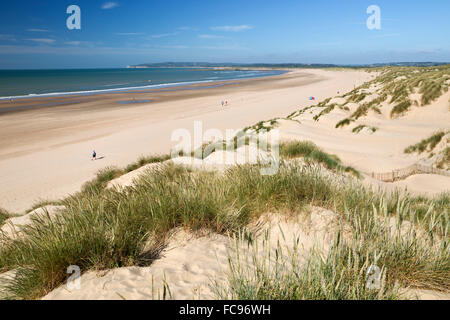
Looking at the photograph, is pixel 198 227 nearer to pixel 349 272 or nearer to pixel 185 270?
pixel 185 270

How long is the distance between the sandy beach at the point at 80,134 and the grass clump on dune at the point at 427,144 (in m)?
11.9

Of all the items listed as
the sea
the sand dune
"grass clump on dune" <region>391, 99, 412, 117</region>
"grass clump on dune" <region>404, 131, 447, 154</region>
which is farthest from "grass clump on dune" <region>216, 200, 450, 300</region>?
the sea

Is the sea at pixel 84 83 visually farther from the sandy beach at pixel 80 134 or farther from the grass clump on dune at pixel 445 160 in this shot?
the grass clump on dune at pixel 445 160

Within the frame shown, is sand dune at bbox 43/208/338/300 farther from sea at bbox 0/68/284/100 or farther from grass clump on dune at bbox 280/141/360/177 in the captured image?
sea at bbox 0/68/284/100

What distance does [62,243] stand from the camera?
2.18 m

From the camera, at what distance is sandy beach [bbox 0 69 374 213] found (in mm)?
11070

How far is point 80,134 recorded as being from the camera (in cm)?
1927

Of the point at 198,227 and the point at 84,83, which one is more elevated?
the point at 84,83

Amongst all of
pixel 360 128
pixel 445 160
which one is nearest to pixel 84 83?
pixel 360 128

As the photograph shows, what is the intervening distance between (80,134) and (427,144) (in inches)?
807

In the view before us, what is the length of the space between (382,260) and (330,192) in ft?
4.80

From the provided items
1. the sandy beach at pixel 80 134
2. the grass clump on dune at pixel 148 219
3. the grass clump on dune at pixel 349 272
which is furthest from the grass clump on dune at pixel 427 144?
the sandy beach at pixel 80 134
